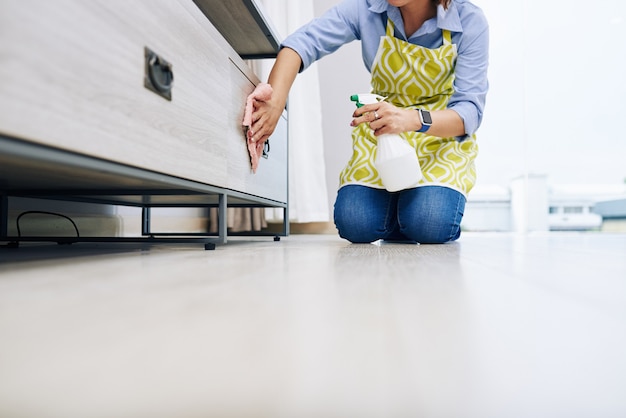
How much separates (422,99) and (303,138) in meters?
1.13

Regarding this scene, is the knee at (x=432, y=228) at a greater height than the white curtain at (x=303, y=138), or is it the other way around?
the white curtain at (x=303, y=138)

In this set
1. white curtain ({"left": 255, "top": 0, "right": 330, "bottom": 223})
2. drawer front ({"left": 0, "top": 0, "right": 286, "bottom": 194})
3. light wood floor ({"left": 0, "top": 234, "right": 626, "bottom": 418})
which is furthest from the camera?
white curtain ({"left": 255, "top": 0, "right": 330, "bottom": 223})

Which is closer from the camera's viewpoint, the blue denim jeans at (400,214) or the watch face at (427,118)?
the watch face at (427,118)

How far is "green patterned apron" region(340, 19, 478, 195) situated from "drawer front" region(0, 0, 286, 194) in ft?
2.06

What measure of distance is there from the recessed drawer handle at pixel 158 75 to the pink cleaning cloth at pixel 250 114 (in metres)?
0.39

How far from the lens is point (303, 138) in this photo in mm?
2547

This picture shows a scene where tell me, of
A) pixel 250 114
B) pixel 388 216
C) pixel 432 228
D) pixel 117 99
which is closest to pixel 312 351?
pixel 117 99

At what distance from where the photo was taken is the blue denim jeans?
1.39 m

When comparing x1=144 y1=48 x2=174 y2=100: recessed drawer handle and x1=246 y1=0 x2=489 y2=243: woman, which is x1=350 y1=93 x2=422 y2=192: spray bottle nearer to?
x1=246 y1=0 x2=489 y2=243: woman

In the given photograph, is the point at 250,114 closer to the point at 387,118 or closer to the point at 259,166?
the point at 259,166

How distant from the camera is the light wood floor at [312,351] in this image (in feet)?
0.54

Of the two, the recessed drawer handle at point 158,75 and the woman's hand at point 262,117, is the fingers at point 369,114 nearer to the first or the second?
the woman's hand at point 262,117

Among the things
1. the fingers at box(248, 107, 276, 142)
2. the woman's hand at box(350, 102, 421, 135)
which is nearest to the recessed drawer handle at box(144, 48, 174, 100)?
the fingers at box(248, 107, 276, 142)

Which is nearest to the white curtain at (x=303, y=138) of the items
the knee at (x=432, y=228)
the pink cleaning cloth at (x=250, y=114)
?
the knee at (x=432, y=228)
